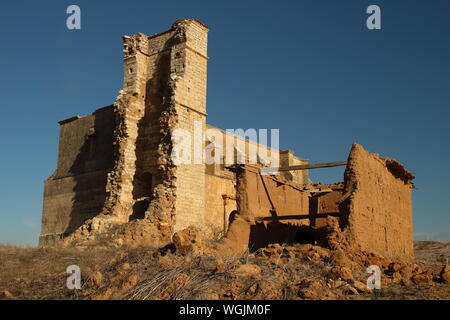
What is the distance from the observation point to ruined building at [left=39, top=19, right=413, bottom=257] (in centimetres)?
1435

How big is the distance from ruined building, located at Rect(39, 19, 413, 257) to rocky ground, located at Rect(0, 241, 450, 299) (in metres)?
3.43

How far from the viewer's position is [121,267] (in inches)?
362

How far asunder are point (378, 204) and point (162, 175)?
346 inches

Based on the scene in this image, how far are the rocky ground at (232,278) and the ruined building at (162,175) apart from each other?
343cm

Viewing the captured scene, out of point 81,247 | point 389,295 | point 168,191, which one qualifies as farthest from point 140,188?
point 389,295

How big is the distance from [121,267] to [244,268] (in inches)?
92.6

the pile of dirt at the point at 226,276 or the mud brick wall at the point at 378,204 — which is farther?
the mud brick wall at the point at 378,204

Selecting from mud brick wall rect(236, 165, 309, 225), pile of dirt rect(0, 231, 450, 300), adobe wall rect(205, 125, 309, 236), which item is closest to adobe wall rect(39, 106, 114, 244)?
adobe wall rect(205, 125, 309, 236)

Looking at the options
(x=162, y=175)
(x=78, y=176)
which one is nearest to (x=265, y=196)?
(x=162, y=175)

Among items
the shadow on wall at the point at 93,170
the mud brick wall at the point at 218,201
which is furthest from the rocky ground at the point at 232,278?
the shadow on wall at the point at 93,170

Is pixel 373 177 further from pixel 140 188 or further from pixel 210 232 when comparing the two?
pixel 140 188

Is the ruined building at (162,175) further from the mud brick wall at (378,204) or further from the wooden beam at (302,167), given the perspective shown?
the wooden beam at (302,167)

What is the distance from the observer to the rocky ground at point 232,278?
7871 mm

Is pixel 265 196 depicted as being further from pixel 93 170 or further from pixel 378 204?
pixel 93 170
